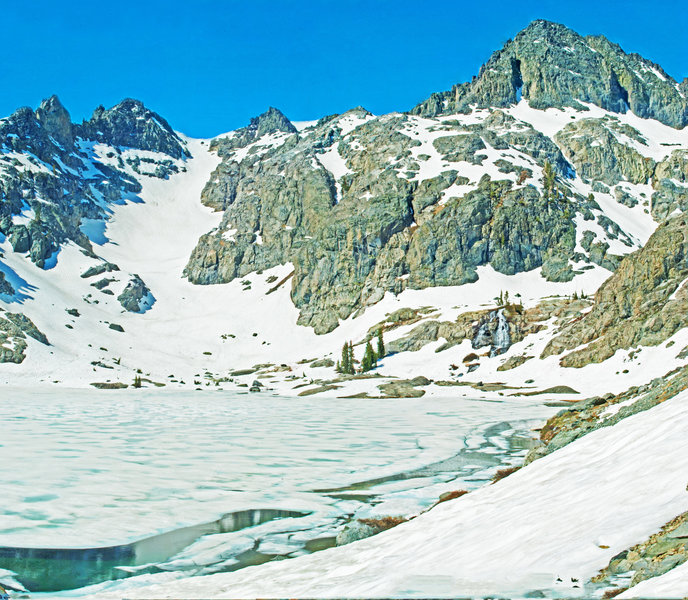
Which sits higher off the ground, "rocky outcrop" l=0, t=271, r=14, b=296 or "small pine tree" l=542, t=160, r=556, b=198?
"small pine tree" l=542, t=160, r=556, b=198

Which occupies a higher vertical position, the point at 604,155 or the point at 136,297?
the point at 604,155

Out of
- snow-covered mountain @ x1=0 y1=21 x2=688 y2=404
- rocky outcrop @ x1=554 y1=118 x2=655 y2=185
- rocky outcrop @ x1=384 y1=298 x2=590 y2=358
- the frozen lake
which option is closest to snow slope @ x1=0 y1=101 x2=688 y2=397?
snow-covered mountain @ x1=0 y1=21 x2=688 y2=404

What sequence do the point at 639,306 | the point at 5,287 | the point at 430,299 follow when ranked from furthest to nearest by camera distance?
the point at 430,299 < the point at 5,287 < the point at 639,306

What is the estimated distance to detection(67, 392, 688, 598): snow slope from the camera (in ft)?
24.0

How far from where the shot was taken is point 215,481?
55.7 ft

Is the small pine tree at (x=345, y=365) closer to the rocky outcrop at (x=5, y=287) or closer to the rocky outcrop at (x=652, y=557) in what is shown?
the rocky outcrop at (x=5, y=287)

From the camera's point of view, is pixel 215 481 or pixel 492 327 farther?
pixel 492 327

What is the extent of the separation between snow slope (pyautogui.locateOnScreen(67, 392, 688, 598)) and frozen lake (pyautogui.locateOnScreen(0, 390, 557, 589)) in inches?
64.8

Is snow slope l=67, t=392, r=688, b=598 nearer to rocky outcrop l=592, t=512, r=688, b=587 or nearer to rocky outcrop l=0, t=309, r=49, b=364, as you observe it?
rocky outcrop l=592, t=512, r=688, b=587

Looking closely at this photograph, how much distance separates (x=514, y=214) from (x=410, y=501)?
125871mm

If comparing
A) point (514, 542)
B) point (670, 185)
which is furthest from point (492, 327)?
point (670, 185)

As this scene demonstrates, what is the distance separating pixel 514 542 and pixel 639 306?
64.2 m

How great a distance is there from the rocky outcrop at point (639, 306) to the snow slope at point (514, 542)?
52.8m

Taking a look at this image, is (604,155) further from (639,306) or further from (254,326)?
(639,306)
